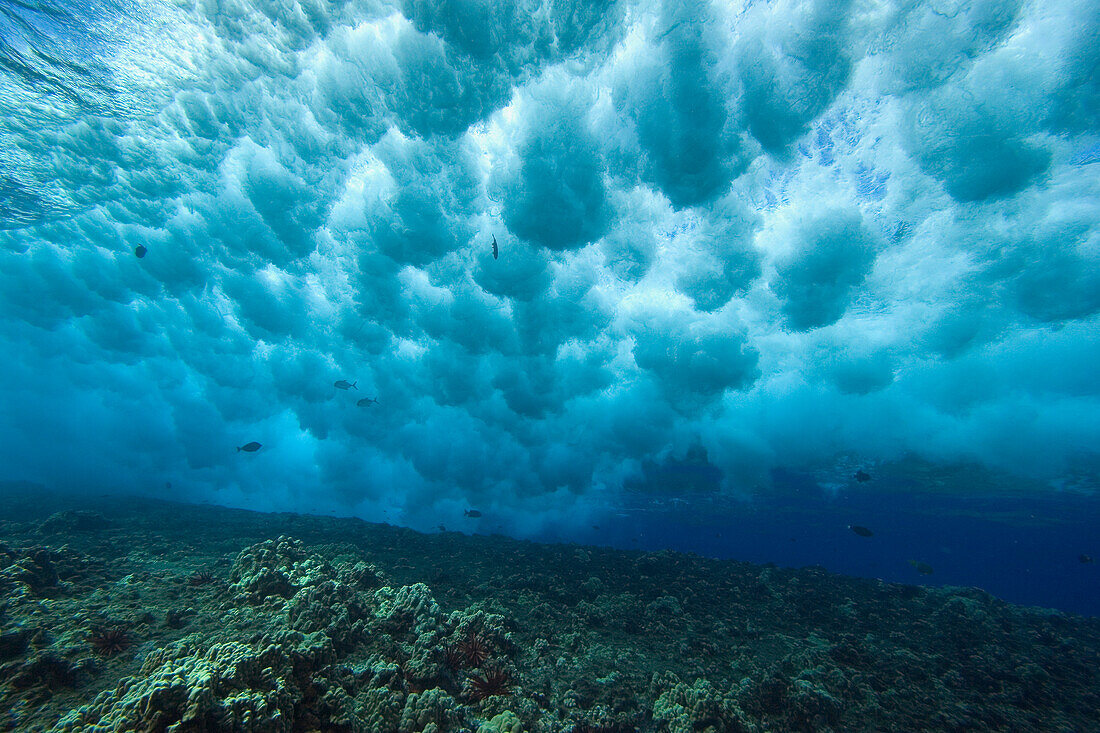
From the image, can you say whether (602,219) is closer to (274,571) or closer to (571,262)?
(571,262)

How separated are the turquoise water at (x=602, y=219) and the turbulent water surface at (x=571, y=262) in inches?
5.9

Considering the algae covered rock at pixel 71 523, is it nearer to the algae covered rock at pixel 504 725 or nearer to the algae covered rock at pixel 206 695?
the algae covered rock at pixel 206 695

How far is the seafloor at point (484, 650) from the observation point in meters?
4.30

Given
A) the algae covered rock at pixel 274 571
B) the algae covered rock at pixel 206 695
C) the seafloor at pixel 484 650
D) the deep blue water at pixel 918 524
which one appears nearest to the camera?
the algae covered rock at pixel 206 695

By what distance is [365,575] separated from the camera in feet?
28.1

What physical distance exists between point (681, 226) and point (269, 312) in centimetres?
2819

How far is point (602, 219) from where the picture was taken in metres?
16.7

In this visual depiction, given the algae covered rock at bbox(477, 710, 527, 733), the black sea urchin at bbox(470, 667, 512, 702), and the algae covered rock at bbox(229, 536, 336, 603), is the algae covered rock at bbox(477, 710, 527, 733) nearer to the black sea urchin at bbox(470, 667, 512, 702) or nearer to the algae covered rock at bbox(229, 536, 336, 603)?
the black sea urchin at bbox(470, 667, 512, 702)

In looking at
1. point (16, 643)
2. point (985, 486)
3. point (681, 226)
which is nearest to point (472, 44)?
point (681, 226)

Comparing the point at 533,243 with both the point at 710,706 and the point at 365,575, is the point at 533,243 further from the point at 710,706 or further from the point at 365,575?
the point at 710,706

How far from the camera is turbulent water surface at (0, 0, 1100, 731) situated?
22.3ft

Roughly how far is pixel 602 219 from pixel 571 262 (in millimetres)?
3707

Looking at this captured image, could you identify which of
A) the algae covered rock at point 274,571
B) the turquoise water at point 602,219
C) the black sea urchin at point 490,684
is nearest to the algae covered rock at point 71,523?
the turquoise water at point 602,219

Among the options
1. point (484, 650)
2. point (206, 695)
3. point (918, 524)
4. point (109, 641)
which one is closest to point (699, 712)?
point (484, 650)
